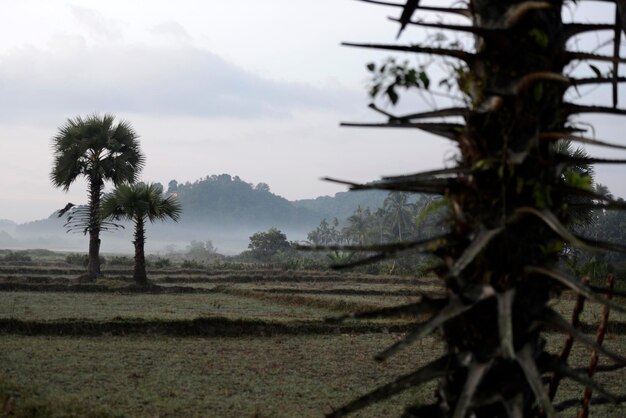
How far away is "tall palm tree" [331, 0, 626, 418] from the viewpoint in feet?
8.25

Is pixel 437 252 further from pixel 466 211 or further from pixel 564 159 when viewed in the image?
pixel 564 159

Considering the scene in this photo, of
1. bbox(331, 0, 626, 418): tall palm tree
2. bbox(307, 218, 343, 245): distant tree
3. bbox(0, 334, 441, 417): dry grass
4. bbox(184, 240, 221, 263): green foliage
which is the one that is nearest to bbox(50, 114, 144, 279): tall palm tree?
bbox(0, 334, 441, 417): dry grass

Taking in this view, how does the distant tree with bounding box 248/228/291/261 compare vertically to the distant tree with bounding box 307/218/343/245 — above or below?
below

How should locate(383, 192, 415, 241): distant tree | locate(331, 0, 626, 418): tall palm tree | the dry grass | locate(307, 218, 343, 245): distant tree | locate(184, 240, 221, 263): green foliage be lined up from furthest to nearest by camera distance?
locate(307, 218, 343, 245): distant tree → locate(184, 240, 221, 263): green foliage → locate(383, 192, 415, 241): distant tree → the dry grass → locate(331, 0, 626, 418): tall palm tree

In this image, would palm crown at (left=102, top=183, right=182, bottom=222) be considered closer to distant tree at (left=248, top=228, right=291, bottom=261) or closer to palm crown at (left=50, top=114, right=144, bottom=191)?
palm crown at (left=50, top=114, right=144, bottom=191)

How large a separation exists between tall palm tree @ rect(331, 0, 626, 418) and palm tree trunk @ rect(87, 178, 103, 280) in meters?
27.9

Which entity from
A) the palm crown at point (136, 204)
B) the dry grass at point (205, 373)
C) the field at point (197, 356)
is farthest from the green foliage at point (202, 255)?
the dry grass at point (205, 373)

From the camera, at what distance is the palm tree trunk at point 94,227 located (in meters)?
29.7

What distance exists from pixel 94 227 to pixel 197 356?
1846cm

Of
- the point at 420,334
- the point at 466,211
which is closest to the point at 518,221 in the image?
the point at 466,211

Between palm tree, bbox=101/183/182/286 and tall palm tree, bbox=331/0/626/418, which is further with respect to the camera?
palm tree, bbox=101/183/182/286

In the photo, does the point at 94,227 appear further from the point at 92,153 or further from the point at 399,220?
the point at 399,220

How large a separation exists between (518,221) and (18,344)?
1284cm

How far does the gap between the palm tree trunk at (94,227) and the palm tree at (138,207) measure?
9.69ft
